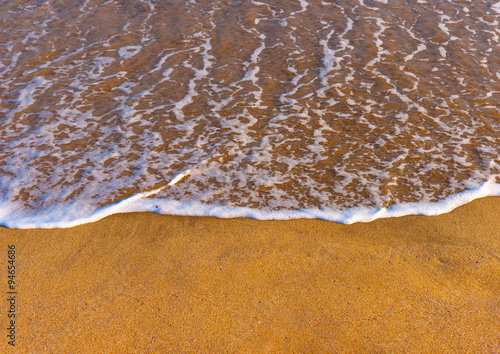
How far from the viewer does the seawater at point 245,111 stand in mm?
3721

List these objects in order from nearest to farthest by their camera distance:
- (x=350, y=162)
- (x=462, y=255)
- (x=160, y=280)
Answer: (x=160, y=280) → (x=462, y=255) → (x=350, y=162)

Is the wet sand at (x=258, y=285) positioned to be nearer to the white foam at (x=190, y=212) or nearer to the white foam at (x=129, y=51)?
the white foam at (x=190, y=212)

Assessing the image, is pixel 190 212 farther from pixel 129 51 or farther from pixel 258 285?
pixel 129 51

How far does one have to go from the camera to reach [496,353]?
2.42 meters

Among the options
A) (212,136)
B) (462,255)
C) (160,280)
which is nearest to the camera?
(160,280)

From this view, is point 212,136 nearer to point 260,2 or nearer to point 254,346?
point 254,346

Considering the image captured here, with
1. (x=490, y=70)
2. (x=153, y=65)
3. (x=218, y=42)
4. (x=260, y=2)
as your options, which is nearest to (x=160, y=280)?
(x=153, y=65)

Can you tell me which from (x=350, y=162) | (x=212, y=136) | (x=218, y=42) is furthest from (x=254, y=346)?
(x=218, y=42)

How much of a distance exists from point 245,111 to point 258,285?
9.21ft

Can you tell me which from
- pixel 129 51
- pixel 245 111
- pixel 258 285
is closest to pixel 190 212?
pixel 258 285

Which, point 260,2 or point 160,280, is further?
point 260,2

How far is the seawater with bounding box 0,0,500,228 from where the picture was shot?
3721mm

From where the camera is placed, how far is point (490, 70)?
20.3 feet

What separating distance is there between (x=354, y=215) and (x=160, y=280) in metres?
1.75
